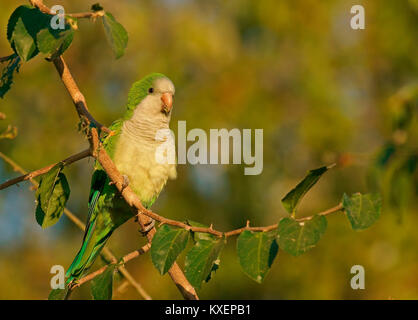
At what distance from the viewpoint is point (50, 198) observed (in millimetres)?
1828

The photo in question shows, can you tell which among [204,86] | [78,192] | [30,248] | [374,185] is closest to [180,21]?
[204,86]

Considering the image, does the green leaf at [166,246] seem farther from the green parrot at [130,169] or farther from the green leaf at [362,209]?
the green parrot at [130,169]

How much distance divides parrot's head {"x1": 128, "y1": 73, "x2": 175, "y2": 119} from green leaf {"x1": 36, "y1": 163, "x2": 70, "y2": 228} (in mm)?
1234

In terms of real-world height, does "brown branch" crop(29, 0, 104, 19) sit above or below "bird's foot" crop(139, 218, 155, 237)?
above

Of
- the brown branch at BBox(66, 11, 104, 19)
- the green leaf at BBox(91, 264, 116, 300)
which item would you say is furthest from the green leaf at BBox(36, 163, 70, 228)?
the brown branch at BBox(66, 11, 104, 19)

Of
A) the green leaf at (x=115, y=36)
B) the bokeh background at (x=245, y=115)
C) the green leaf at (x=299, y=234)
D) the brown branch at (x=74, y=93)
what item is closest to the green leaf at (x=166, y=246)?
the green leaf at (x=299, y=234)

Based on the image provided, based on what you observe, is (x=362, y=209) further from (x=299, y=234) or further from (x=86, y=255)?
(x=86, y=255)

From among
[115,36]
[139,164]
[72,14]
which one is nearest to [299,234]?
[115,36]

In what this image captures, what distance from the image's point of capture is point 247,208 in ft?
20.0

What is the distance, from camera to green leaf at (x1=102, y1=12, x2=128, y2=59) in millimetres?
1564

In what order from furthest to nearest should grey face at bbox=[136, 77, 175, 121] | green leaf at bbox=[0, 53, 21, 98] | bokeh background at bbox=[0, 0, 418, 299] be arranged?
bokeh background at bbox=[0, 0, 418, 299], grey face at bbox=[136, 77, 175, 121], green leaf at bbox=[0, 53, 21, 98]

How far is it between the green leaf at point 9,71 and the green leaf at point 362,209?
1092 mm

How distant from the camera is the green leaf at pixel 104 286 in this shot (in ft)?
5.59

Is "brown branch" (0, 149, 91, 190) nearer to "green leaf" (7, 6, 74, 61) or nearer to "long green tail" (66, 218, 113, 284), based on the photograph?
"green leaf" (7, 6, 74, 61)
